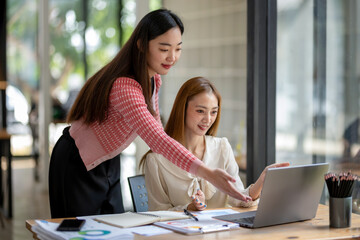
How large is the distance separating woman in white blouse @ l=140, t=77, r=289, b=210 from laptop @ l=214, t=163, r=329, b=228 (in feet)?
1.19

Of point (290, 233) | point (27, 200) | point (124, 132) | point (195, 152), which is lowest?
point (27, 200)

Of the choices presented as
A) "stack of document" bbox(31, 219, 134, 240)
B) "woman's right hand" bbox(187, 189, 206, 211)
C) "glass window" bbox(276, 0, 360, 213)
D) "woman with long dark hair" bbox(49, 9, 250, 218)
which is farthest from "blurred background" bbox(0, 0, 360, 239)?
"stack of document" bbox(31, 219, 134, 240)

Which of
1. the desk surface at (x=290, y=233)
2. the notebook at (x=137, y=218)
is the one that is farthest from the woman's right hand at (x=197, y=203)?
the desk surface at (x=290, y=233)

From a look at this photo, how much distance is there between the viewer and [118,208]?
7.72ft

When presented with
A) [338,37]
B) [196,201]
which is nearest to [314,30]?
[338,37]

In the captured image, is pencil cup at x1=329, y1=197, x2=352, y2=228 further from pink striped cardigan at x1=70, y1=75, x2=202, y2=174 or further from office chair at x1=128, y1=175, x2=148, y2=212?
office chair at x1=128, y1=175, x2=148, y2=212

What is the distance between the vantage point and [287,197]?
197cm

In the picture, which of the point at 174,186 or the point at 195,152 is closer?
the point at 174,186

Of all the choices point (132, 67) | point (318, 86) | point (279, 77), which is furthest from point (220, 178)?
point (279, 77)

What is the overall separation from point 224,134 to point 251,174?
38cm

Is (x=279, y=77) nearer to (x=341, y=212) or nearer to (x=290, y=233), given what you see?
(x=341, y=212)

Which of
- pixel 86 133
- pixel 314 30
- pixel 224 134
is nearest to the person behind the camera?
pixel 86 133

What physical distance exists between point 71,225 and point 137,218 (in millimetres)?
256

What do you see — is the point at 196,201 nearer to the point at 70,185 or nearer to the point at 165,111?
the point at 70,185
